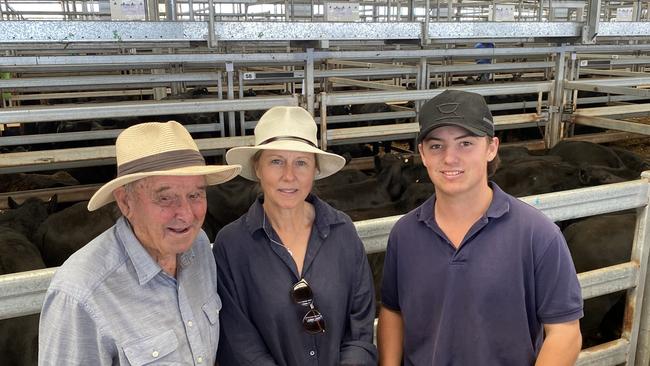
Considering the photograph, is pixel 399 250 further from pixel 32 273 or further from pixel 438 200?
pixel 32 273

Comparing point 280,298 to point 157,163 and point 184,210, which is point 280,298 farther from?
point 157,163

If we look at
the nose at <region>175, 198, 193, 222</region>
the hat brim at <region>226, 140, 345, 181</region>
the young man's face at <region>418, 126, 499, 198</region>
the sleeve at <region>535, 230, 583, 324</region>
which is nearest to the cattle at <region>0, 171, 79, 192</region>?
the hat brim at <region>226, 140, 345, 181</region>

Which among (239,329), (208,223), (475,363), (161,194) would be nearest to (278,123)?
(161,194)

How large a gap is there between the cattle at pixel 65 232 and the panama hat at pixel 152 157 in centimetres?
325

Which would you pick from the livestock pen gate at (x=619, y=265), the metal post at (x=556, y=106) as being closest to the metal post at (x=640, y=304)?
the livestock pen gate at (x=619, y=265)

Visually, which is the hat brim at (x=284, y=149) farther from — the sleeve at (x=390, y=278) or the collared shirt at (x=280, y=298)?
the sleeve at (x=390, y=278)

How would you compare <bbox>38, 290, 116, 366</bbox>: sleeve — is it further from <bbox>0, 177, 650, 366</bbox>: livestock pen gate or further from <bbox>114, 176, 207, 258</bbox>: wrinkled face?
<bbox>0, 177, 650, 366</bbox>: livestock pen gate

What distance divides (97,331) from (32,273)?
356 mm

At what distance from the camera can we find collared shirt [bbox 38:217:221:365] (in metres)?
1.51

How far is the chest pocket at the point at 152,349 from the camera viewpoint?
1579 millimetres

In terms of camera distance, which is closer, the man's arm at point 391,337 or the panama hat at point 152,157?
the panama hat at point 152,157

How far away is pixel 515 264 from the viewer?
6.06 feet

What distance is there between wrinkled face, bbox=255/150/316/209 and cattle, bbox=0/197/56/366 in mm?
1999

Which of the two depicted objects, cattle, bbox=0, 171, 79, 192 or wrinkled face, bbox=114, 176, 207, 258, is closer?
wrinkled face, bbox=114, 176, 207, 258
